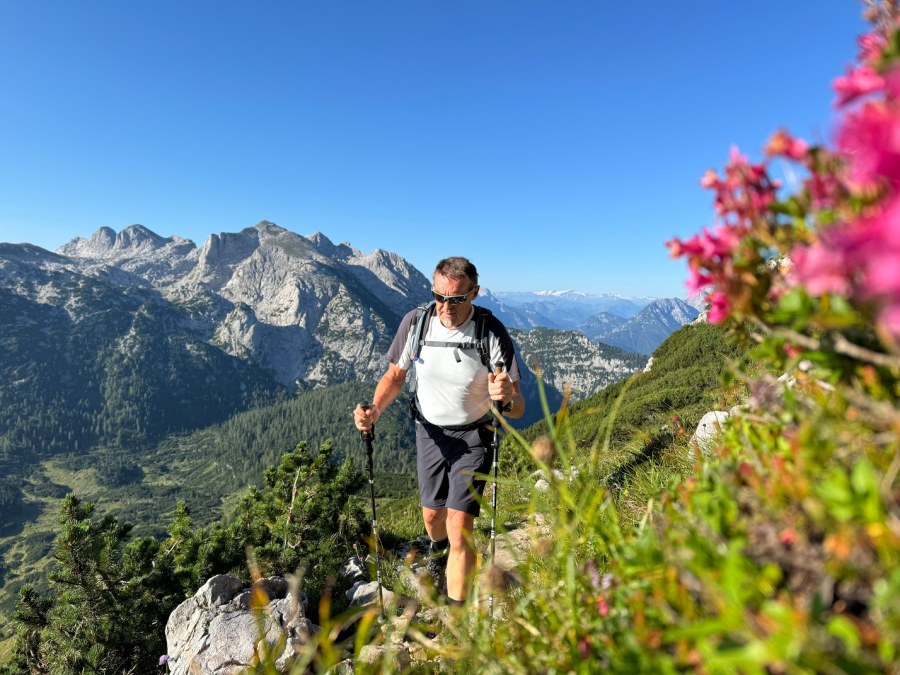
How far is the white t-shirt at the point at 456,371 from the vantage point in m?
5.73

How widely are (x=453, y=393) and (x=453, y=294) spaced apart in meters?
1.21

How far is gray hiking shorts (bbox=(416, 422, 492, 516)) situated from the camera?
5547mm

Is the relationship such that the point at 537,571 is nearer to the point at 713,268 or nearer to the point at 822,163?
the point at 713,268

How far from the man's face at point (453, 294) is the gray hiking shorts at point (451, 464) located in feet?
4.52

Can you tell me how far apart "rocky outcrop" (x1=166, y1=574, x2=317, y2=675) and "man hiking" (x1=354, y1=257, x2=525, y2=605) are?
1903 mm

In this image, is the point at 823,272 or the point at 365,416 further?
the point at 365,416

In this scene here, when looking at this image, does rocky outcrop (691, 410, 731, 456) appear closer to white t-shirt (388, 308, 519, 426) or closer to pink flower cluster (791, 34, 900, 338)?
pink flower cluster (791, 34, 900, 338)

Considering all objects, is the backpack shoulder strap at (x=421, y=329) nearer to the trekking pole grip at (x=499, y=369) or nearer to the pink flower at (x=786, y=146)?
the trekking pole grip at (x=499, y=369)

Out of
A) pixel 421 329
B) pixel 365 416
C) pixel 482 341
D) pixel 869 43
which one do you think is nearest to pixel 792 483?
pixel 869 43

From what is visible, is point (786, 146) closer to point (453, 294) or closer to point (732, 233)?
point (732, 233)

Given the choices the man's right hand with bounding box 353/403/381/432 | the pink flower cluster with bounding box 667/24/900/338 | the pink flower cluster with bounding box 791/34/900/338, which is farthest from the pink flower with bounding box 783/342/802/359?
the man's right hand with bounding box 353/403/381/432

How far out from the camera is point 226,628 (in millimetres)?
6750

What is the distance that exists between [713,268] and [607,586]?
1310mm

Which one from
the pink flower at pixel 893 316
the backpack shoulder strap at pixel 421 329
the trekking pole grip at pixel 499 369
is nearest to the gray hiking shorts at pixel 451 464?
the trekking pole grip at pixel 499 369
